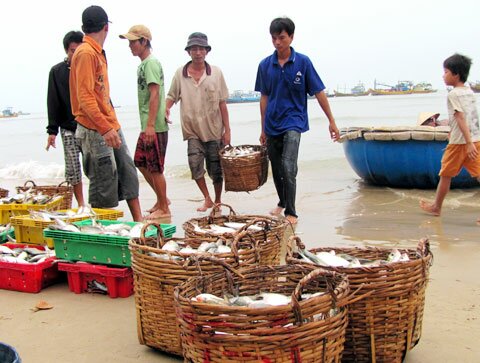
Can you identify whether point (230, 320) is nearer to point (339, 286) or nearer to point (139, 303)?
point (339, 286)

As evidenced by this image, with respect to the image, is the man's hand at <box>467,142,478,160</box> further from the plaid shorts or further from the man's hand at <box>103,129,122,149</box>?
the plaid shorts

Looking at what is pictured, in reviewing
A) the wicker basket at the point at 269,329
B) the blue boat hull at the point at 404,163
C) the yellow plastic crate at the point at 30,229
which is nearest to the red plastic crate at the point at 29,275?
the yellow plastic crate at the point at 30,229

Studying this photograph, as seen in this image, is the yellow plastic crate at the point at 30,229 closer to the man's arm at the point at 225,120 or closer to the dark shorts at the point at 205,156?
the dark shorts at the point at 205,156

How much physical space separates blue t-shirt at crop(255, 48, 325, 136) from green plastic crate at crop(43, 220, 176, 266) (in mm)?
2855

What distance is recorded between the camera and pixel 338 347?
263cm

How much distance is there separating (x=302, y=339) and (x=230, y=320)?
0.32m

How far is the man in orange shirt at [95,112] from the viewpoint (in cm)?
554

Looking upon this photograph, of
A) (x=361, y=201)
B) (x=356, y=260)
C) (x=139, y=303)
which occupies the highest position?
(x=356, y=260)

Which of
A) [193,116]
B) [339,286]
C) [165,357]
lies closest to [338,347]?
[339,286]

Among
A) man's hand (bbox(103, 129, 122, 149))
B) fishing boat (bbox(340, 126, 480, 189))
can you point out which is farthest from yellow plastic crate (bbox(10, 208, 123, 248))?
fishing boat (bbox(340, 126, 480, 189))

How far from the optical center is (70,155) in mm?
7074

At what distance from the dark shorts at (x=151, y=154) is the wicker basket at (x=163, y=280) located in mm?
3797

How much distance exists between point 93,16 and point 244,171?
2565 millimetres

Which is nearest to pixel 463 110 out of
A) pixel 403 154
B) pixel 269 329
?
pixel 403 154
